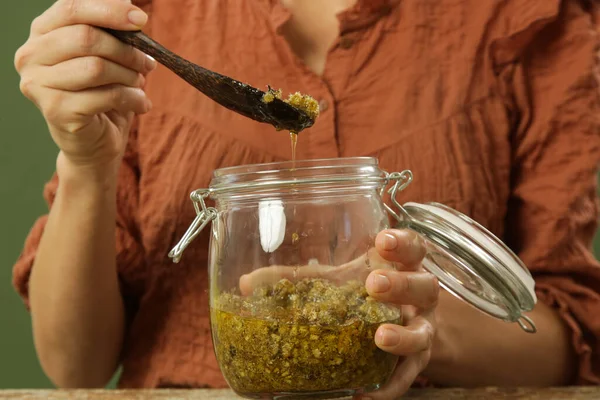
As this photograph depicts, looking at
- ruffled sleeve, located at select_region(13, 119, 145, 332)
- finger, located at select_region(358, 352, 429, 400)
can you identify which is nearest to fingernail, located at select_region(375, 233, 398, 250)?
finger, located at select_region(358, 352, 429, 400)

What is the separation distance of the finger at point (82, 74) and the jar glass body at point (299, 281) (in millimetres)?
192

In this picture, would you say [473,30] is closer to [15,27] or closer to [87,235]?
[87,235]

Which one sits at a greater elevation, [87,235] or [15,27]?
[15,27]

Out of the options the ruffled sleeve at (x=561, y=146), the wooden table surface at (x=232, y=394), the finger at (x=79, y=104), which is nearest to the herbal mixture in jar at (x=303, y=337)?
the wooden table surface at (x=232, y=394)

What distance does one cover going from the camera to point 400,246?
0.54m

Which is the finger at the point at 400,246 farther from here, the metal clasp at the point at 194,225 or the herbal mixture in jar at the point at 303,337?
the metal clasp at the point at 194,225

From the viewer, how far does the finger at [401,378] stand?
58 cm

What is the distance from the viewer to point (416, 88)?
89cm

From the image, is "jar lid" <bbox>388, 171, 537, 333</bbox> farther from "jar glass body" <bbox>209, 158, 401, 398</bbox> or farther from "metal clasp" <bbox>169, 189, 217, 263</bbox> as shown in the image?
"metal clasp" <bbox>169, 189, 217, 263</bbox>

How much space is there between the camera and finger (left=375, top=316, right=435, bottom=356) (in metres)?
0.51

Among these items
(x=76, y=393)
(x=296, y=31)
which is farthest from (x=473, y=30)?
(x=76, y=393)

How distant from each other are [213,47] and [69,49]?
0.30m

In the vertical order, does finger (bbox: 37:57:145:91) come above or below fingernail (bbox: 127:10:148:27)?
below

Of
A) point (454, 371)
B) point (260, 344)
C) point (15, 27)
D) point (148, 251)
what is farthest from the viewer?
point (15, 27)
